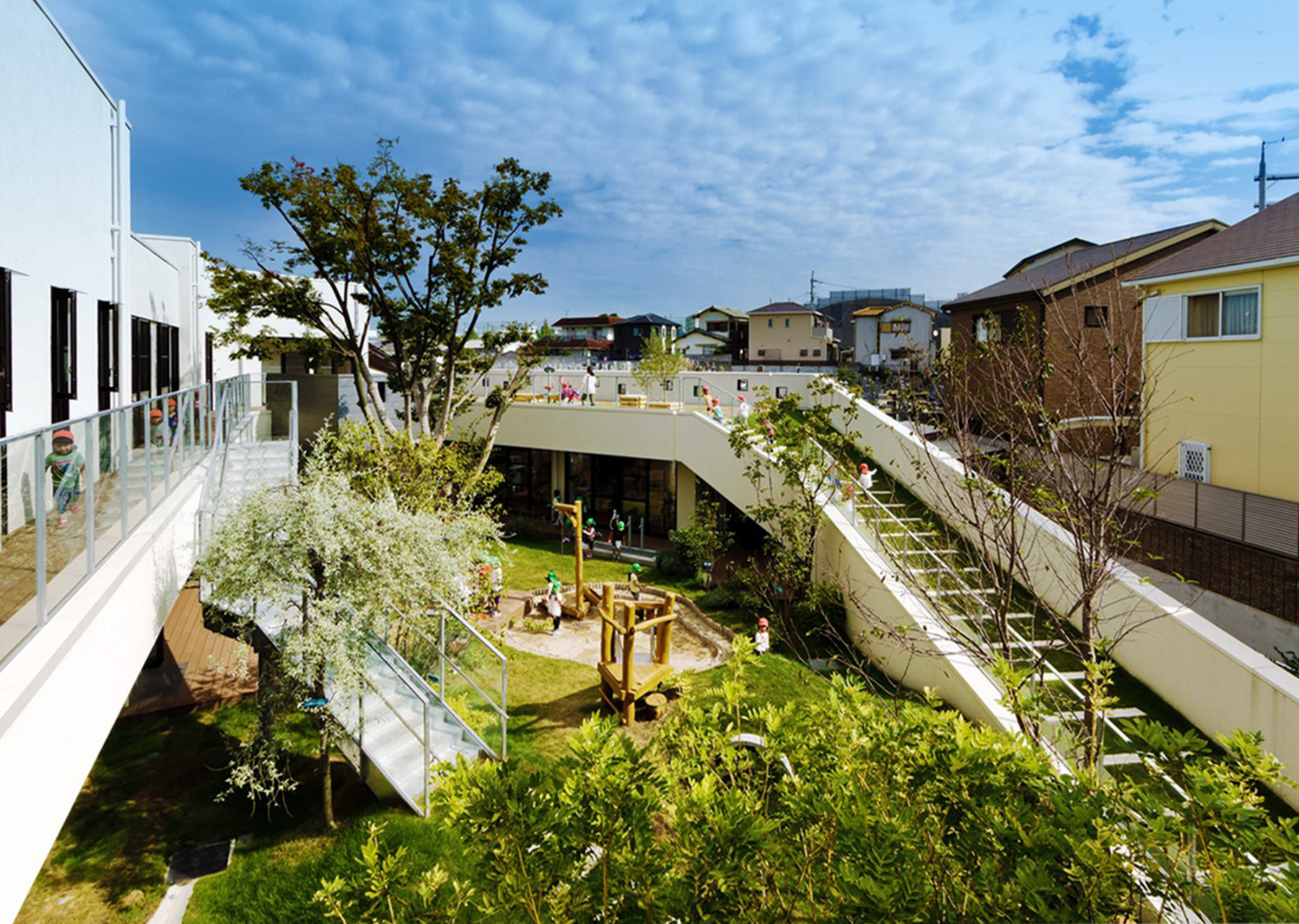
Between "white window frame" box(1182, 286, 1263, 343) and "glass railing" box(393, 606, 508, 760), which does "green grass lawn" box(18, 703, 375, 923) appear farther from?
"white window frame" box(1182, 286, 1263, 343)

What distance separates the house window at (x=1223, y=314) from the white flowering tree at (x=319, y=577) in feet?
56.4

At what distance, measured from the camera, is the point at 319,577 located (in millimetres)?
8445

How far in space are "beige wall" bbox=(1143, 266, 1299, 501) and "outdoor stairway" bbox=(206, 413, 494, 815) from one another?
1376 cm

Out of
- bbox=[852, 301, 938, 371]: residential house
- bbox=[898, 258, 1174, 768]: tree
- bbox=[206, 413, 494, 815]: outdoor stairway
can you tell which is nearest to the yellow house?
bbox=[898, 258, 1174, 768]: tree

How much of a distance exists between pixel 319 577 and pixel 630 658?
5457mm

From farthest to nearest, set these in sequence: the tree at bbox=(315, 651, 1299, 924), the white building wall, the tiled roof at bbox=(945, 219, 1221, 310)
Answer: the tiled roof at bbox=(945, 219, 1221, 310) < the white building wall < the tree at bbox=(315, 651, 1299, 924)

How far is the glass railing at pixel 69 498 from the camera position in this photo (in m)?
4.29

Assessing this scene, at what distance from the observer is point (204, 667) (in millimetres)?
14297

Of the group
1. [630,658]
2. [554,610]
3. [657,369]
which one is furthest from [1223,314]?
[657,369]

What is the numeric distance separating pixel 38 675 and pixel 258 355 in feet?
62.4

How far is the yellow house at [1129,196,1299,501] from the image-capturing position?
48.9 feet

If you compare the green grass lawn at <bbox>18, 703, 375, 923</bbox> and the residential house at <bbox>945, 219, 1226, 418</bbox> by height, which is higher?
the residential house at <bbox>945, 219, 1226, 418</bbox>

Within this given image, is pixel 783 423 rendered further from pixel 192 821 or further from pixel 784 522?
pixel 192 821

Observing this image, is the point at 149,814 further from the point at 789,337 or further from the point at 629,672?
the point at 789,337
